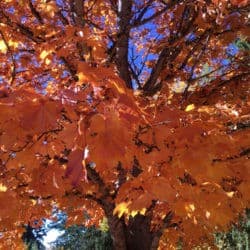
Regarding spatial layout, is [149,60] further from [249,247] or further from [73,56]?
[249,247]

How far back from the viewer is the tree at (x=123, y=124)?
79.9 inches

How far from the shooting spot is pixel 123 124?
72.1 inches

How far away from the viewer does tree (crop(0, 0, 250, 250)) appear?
6.66 ft

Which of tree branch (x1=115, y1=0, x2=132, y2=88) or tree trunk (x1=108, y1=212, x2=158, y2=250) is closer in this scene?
tree branch (x1=115, y1=0, x2=132, y2=88)

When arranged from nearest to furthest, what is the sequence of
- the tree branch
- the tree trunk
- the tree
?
the tree
the tree branch
the tree trunk

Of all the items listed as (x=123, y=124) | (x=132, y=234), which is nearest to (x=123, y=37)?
(x=132, y=234)

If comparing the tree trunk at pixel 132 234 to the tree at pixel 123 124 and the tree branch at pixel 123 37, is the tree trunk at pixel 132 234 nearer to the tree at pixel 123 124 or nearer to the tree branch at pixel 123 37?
the tree at pixel 123 124

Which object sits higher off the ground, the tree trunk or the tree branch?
the tree branch

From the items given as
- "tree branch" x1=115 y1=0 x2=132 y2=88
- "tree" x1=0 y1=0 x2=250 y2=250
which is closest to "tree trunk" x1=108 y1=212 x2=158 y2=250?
"tree" x1=0 y1=0 x2=250 y2=250

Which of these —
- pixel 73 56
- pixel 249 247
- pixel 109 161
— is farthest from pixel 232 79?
pixel 249 247

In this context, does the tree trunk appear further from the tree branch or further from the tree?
the tree branch

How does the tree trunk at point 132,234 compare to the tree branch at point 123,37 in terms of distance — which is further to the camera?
the tree trunk at point 132,234

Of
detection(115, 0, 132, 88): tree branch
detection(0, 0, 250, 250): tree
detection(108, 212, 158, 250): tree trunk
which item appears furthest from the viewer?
detection(108, 212, 158, 250): tree trunk

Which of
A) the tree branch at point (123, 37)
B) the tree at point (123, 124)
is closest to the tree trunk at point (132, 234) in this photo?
the tree at point (123, 124)
